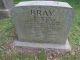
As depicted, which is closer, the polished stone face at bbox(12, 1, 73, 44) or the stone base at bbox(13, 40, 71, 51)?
the polished stone face at bbox(12, 1, 73, 44)

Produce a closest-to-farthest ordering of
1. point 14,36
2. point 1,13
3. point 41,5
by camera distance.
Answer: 1. point 41,5
2. point 14,36
3. point 1,13

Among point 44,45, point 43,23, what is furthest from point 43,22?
point 44,45

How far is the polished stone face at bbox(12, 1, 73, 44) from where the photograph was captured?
5281 mm

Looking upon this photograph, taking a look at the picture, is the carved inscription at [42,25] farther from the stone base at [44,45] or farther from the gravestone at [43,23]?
the stone base at [44,45]

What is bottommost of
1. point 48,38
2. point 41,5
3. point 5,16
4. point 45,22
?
point 5,16

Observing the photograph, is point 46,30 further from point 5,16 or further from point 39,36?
point 5,16

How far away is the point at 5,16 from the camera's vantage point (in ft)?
27.8

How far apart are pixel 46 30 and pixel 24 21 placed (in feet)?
1.51

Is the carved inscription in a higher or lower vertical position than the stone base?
higher

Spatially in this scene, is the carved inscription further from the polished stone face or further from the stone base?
the stone base

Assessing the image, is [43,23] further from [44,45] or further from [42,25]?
[44,45]

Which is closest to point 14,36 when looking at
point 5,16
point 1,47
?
point 1,47

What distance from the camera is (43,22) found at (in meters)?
5.38

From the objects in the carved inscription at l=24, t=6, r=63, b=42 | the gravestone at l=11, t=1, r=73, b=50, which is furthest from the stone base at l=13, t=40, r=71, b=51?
the carved inscription at l=24, t=6, r=63, b=42
